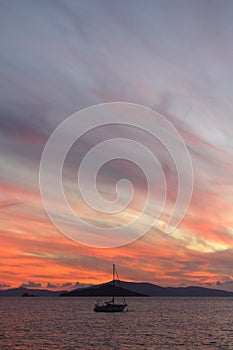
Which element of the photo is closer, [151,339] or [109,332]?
[151,339]

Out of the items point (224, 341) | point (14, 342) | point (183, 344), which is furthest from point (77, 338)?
point (224, 341)

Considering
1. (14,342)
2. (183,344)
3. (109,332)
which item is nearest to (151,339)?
(183,344)

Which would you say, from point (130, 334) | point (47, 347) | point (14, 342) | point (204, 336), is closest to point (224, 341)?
point (204, 336)

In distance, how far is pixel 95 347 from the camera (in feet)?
307

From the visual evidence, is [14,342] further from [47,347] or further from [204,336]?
[204,336]

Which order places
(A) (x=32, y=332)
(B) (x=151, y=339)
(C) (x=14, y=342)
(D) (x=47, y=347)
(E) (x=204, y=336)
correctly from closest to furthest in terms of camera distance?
(D) (x=47, y=347), (C) (x=14, y=342), (B) (x=151, y=339), (E) (x=204, y=336), (A) (x=32, y=332)

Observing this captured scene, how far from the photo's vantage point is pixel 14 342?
326 feet

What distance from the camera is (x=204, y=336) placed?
11494 cm

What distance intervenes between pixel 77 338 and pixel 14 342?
15406 millimetres

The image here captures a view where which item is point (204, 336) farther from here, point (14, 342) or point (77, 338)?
point (14, 342)

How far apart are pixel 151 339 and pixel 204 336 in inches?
633

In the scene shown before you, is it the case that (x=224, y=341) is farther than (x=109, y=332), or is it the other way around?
(x=109, y=332)

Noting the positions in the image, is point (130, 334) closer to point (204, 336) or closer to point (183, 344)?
point (204, 336)

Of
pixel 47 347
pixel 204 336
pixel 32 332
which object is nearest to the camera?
pixel 47 347
